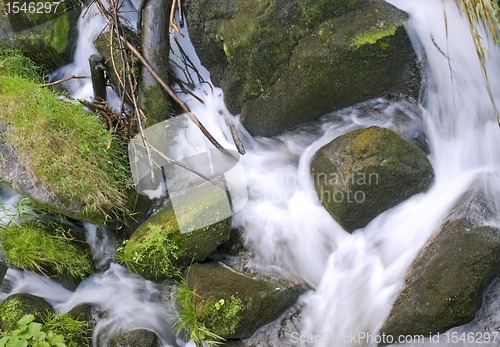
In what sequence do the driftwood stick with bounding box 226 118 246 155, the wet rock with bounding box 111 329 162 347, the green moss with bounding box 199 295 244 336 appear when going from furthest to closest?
the driftwood stick with bounding box 226 118 246 155 → the wet rock with bounding box 111 329 162 347 → the green moss with bounding box 199 295 244 336

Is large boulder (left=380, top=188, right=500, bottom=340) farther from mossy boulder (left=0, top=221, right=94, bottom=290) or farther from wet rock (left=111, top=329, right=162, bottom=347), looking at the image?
mossy boulder (left=0, top=221, right=94, bottom=290)

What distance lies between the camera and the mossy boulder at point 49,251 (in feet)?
10.4

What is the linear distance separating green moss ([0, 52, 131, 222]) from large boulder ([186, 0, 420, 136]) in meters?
1.45

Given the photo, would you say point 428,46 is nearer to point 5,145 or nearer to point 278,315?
point 278,315

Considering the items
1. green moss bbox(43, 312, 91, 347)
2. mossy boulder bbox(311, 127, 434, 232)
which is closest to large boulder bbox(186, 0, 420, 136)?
mossy boulder bbox(311, 127, 434, 232)

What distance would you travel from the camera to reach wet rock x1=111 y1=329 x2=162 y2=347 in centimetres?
301

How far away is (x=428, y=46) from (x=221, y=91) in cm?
209

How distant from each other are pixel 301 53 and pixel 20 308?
3425 millimetres

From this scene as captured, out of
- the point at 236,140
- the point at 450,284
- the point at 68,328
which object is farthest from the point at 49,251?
the point at 450,284

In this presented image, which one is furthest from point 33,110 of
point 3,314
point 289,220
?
point 289,220

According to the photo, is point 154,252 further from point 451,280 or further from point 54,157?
point 451,280

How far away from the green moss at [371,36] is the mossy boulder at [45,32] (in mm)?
3164

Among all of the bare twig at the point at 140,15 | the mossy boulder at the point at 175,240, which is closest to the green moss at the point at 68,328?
the mossy boulder at the point at 175,240

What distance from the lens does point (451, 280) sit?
2.44m
